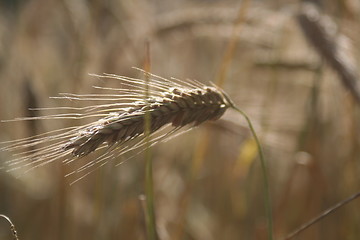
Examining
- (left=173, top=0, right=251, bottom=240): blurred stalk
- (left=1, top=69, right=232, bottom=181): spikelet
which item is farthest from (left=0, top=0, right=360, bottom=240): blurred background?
(left=1, top=69, right=232, bottom=181): spikelet

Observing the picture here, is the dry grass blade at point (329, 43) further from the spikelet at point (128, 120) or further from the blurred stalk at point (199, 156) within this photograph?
the spikelet at point (128, 120)

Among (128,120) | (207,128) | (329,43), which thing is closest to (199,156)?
(207,128)

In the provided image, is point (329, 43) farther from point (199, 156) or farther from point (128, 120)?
point (128, 120)

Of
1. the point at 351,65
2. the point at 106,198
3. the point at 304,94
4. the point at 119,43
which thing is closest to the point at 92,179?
the point at 106,198

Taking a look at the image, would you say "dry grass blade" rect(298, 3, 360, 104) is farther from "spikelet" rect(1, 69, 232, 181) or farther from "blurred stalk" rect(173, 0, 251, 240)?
"spikelet" rect(1, 69, 232, 181)

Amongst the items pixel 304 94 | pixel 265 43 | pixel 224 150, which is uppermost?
pixel 265 43

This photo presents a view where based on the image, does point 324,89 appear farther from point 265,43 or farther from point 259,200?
point 259,200
